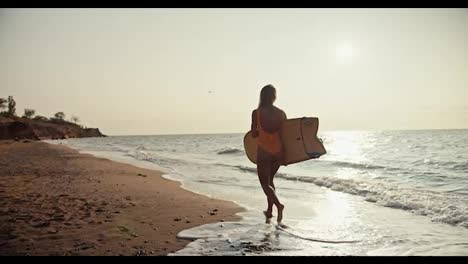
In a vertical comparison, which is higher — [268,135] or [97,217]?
[268,135]

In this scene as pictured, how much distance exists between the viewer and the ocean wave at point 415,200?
6.40 meters

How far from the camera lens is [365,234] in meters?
4.93

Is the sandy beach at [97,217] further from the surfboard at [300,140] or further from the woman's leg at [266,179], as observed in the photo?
the surfboard at [300,140]

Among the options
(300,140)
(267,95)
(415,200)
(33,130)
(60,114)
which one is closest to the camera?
(267,95)

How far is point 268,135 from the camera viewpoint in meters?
5.61

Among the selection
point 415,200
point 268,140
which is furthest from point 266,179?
point 415,200

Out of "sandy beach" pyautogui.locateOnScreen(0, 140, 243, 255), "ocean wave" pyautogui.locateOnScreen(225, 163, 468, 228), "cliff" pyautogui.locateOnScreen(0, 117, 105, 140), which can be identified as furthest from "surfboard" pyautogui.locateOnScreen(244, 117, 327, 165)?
"cliff" pyautogui.locateOnScreen(0, 117, 105, 140)

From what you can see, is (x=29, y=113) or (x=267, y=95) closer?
(x=267, y=95)

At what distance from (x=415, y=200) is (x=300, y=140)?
3.57 meters

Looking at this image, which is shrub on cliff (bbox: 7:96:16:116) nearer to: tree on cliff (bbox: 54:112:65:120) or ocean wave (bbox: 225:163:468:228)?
tree on cliff (bbox: 54:112:65:120)

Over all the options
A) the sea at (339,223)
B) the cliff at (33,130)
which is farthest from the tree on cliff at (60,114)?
the sea at (339,223)

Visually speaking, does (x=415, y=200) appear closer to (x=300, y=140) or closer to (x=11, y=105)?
(x=300, y=140)

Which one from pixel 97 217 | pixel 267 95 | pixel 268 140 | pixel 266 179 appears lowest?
pixel 97 217

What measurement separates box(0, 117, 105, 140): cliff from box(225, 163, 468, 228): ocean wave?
59.2 metres
